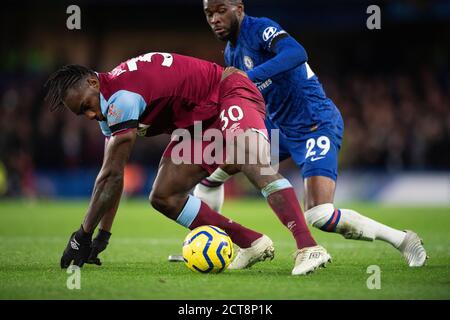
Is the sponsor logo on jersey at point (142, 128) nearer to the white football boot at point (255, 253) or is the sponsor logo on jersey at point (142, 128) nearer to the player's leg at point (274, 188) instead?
the player's leg at point (274, 188)

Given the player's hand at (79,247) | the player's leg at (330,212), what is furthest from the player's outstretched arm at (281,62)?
the player's hand at (79,247)

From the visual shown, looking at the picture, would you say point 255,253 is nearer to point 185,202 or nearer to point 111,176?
point 185,202

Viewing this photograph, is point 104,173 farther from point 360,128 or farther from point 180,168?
point 360,128

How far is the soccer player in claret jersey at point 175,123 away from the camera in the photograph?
591 cm

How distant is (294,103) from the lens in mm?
6980

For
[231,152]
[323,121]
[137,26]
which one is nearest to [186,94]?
[231,152]

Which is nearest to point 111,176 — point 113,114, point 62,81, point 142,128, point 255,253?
point 113,114

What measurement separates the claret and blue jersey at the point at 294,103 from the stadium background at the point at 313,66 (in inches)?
497

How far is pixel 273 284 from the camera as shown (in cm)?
544

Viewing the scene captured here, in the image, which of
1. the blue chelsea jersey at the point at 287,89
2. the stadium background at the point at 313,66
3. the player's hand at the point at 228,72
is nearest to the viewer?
the player's hand at the point at 228,72

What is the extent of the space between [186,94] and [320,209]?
1503 mm

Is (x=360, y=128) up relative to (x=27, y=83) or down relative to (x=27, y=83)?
down
